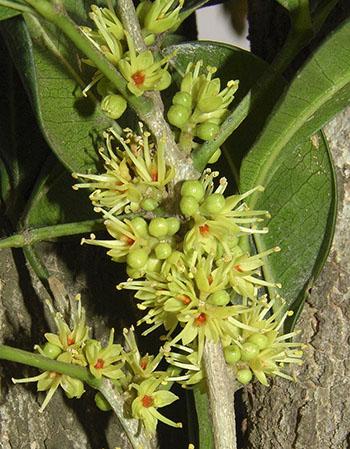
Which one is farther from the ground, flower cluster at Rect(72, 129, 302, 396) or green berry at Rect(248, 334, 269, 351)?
flower cluster at Rect(72, 129, 302, 396)

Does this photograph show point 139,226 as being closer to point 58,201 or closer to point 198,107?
point 198,107

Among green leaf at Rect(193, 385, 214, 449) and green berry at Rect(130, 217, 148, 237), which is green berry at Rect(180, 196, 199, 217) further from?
green leaf at Rect(193, 385, 214, 449)

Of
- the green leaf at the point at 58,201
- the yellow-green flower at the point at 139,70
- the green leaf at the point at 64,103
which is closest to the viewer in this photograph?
the yellow-green flower at the point at 139,70

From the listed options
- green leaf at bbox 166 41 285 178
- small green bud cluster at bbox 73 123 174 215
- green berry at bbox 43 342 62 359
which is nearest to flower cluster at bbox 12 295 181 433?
green berry at bbox 43 342 62 359

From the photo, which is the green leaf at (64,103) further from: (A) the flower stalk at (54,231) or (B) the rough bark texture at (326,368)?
(B) the rough bark texture at (326,368)

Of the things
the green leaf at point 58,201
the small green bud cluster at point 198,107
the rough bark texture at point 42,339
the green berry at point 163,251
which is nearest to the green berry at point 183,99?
the small green bud cluster at point 198,107

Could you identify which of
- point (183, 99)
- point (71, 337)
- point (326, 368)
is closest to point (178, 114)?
point (183, 99)

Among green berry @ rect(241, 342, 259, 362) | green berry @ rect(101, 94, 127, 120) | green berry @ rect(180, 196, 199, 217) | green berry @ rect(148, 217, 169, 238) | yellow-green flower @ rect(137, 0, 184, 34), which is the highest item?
yellow-green flower @ rect(137, 0, 184, 34)

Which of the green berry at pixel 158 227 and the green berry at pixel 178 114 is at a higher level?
the green berry at pixel 178 114
